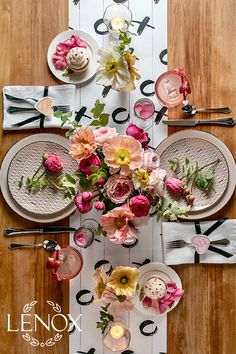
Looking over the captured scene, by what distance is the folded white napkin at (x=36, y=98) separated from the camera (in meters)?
1.72

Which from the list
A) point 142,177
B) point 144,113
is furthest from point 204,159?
point 142,177

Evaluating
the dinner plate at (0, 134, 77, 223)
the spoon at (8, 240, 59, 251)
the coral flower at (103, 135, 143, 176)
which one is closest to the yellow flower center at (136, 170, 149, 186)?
the coral flower at (103, 135, 143, 176)

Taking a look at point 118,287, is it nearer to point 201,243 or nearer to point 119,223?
point 119,223

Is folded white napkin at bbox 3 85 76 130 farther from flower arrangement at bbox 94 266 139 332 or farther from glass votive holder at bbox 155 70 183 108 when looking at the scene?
flower arrangement at bbox 94 266 139 332

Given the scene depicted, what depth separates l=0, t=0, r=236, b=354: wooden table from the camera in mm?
1727

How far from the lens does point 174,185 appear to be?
65.8 inches

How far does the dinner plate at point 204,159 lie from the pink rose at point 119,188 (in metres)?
0.33

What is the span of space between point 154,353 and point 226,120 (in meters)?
0.90

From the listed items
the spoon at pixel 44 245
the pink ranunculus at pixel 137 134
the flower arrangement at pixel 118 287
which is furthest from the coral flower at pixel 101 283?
the pink ranunculus at pixel 137 134

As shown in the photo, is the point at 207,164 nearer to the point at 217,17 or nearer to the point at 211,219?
the point at 211,219

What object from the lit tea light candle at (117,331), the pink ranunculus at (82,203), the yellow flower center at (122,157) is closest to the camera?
the yellow flower center at (122,157)

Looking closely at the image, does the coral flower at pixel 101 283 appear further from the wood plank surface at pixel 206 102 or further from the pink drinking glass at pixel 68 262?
the wood plank surface at pixel 206 102

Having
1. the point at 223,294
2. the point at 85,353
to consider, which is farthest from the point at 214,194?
the point at 85,353

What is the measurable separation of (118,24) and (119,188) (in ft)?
2.16
